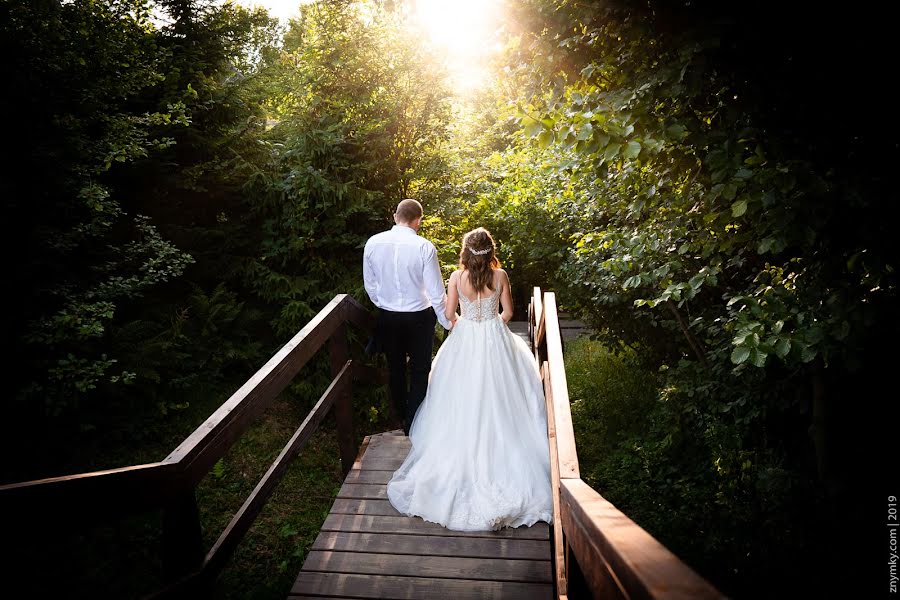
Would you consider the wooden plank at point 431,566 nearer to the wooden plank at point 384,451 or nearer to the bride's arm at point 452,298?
the wooden plank at point 384,451

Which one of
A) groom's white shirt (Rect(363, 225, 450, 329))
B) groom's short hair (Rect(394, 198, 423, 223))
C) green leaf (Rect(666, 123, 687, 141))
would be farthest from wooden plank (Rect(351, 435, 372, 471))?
green leaf (Rect(666, 123, 687, 141))

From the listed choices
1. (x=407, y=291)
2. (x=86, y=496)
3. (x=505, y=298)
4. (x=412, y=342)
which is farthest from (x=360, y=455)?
(x=86, y=496)

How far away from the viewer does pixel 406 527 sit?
3.39 m

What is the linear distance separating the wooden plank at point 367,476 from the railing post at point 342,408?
0.34 meters

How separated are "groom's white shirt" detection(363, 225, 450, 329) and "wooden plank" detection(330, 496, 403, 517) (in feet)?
5.12

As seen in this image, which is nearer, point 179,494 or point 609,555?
point 609,555

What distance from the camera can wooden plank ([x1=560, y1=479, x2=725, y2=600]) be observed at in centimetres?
103

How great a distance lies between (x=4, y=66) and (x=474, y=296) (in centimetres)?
400

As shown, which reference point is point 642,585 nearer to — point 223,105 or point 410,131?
point 410,131

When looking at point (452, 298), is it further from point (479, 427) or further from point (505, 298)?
point (479, 427)

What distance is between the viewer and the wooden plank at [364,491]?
377 cm

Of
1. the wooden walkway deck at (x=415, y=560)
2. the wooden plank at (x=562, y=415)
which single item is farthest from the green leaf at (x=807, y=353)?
the wooden walkway deck at (x=415, y=560)

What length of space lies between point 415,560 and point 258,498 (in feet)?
3.07

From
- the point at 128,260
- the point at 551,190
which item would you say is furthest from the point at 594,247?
the point at 128,260
